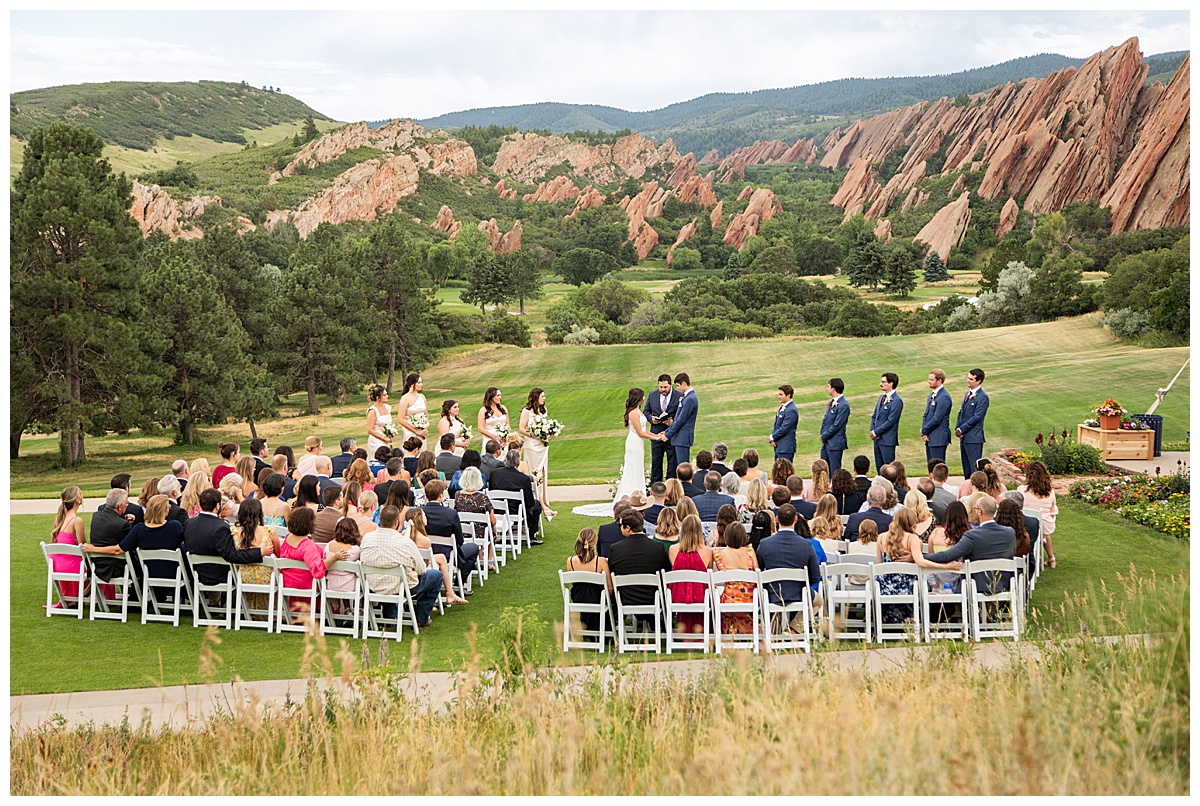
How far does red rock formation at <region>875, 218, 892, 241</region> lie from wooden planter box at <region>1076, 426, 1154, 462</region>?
99500 mm

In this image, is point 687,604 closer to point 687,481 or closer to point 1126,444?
point 687,481

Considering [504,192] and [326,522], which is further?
[504,192]

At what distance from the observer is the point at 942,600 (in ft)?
25.3

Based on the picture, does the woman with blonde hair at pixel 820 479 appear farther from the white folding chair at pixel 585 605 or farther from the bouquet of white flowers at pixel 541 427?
the bouquet of white flowers at pixel 541 427

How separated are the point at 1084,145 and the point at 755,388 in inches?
3612

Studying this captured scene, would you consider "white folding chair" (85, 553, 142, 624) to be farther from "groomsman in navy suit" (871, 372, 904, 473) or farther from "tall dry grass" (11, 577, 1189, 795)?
"groomsman in navy suit" (871, 372, 904, 473)

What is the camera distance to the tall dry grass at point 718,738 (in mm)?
3754

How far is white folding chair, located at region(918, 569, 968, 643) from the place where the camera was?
25.0 ft

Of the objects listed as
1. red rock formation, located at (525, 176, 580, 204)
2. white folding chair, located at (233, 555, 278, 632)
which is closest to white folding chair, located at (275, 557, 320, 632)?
white folding chair, located at (233, 555, 278, 632)

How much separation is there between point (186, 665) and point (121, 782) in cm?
271

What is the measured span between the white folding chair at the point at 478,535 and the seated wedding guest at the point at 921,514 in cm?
429

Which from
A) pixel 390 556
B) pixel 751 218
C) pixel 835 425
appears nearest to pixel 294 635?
pixel 390 556

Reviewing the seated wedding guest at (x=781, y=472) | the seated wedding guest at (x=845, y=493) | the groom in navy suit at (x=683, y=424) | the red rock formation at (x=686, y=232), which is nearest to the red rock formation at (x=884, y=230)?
the red rock formation at (x=686, y=232)
